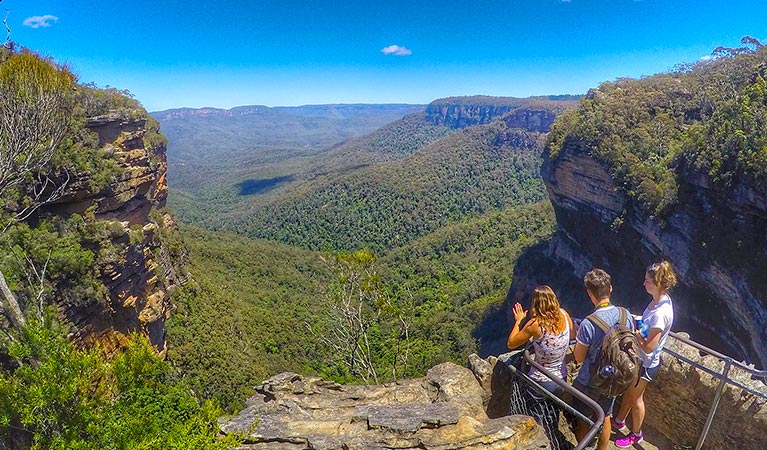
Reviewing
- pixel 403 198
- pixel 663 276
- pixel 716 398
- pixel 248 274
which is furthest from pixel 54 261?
pixel 403 198

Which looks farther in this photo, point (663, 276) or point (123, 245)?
point (123, 245)

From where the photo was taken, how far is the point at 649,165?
31.0 m

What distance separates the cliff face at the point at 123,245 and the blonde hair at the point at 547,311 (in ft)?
58.0

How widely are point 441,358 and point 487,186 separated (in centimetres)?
8236

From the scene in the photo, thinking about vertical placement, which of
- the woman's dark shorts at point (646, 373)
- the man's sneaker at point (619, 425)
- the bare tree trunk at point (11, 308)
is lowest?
the man's sneaker at point (619, 425)

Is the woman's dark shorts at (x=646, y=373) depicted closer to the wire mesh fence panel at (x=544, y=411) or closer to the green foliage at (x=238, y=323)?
the wire mesh fence panel at (x=544, y=411)

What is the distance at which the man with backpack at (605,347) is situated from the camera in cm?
509

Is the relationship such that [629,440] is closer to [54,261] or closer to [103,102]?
[54,261]

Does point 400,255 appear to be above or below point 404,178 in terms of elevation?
below

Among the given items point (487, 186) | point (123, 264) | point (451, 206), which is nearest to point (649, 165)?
point (123, 264)

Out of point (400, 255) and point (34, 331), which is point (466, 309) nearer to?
point (400, 255)

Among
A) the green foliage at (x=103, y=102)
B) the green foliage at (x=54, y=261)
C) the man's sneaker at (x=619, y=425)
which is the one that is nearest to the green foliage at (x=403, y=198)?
the green foliage at (x=103, y=102)

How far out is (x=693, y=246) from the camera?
82.0 ft

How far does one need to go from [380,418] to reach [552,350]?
8.55 ft
